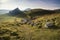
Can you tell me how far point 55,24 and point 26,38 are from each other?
40.1ft

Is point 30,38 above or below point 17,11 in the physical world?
below

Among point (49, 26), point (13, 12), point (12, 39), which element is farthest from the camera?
point (13, 12)

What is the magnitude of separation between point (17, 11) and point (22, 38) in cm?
5627

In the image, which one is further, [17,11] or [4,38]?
[17,11]

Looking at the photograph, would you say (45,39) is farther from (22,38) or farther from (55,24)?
(55,24)

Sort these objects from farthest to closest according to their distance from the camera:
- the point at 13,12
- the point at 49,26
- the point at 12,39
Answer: the point at 13,12 → the point at 49,26 → the point at 12,39

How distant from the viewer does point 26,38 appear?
22.6 metres

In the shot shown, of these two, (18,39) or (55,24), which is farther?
(55,24)

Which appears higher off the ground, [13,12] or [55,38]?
[13,12]

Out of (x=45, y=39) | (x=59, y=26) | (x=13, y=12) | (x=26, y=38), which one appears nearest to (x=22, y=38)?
(x=26, y=38)

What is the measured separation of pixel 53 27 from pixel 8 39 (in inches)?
509

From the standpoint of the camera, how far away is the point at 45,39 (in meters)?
22.0

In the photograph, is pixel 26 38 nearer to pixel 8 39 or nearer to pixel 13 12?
pixel 8 39

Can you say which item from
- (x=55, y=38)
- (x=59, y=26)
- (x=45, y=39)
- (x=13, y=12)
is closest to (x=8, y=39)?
(x=45, y=39)
